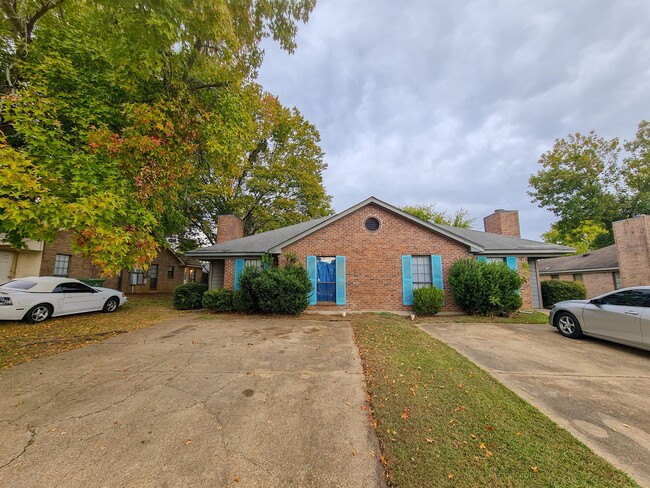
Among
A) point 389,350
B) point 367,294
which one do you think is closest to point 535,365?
point 389,350

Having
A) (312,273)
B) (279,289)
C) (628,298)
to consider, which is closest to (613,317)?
(628,298)

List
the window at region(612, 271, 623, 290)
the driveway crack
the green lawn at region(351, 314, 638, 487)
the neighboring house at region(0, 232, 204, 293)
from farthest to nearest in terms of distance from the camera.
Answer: the window at region(612, 271, 623, 290) → the neighboring house at region(0, 232, 204, 293) → the driveway crack → the green lawn at region(351, 314, 638, 487)

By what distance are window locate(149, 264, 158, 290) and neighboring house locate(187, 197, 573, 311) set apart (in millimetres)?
18091

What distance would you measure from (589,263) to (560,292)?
30.6 feet

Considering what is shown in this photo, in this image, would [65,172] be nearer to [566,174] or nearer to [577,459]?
[577,459]

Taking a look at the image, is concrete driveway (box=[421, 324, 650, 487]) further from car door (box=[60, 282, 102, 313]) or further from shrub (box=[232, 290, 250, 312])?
car door (box=[60, 282, 102, 313])

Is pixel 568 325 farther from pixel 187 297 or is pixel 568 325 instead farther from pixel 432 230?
pixel 187 297

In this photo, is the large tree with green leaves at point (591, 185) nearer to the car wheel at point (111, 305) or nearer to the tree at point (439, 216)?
the tree at point (439, 216)

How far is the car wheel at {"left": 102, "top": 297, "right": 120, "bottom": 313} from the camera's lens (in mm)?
10637

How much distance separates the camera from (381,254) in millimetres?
10711

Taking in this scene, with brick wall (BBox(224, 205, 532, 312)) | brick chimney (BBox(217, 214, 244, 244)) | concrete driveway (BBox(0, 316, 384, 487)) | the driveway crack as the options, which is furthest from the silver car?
brick chimney (BBox(217, 214, 244, 244))

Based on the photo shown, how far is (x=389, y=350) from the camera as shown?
554 cm

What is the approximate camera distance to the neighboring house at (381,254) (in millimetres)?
10539

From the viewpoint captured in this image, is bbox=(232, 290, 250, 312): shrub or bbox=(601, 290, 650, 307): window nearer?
bbox=(601, 290, 650, 307): window
